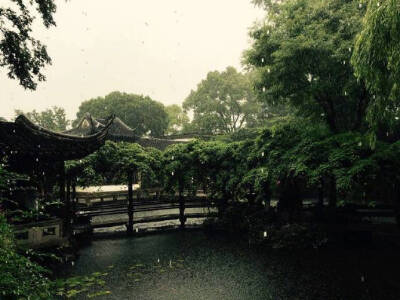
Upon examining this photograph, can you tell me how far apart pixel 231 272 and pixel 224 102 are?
110ft

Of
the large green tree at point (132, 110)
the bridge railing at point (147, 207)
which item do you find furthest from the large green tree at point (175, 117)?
the bridge railing at point (147, 207)

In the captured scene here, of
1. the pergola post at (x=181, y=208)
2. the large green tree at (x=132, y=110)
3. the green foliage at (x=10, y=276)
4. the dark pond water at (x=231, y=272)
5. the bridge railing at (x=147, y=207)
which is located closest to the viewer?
the green foliage at (x=10, y=276)

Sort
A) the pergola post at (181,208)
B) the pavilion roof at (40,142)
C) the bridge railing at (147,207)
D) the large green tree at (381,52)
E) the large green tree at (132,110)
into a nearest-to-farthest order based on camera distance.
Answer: the large green tree at (381,52) → the pavilion roof at (40,142) → the bridge railing at (147,207) → the pergola post at (181,208) → the large green tree at (132,110)

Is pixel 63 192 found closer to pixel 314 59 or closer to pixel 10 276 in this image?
pixel 10 276

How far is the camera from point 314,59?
9.70 m

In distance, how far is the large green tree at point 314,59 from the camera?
30.5 feet

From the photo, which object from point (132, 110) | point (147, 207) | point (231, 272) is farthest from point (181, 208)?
point (132, 110)

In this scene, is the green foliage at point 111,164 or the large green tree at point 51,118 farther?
the large green tree at point 51,118

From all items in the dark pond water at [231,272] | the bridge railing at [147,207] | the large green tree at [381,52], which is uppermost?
the large green tree at [381,52]

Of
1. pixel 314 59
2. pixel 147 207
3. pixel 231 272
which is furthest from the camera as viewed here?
pixel 147 207

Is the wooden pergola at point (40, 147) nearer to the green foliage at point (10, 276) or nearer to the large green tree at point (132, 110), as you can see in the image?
the green foliage at point (10, 276)

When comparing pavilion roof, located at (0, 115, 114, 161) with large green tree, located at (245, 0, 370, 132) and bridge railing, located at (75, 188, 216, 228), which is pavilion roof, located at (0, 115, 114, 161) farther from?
large green tree, located at (245, 0, 370, 132)

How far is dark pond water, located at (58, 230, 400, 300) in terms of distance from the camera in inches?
268

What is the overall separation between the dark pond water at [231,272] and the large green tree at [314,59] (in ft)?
15.9
